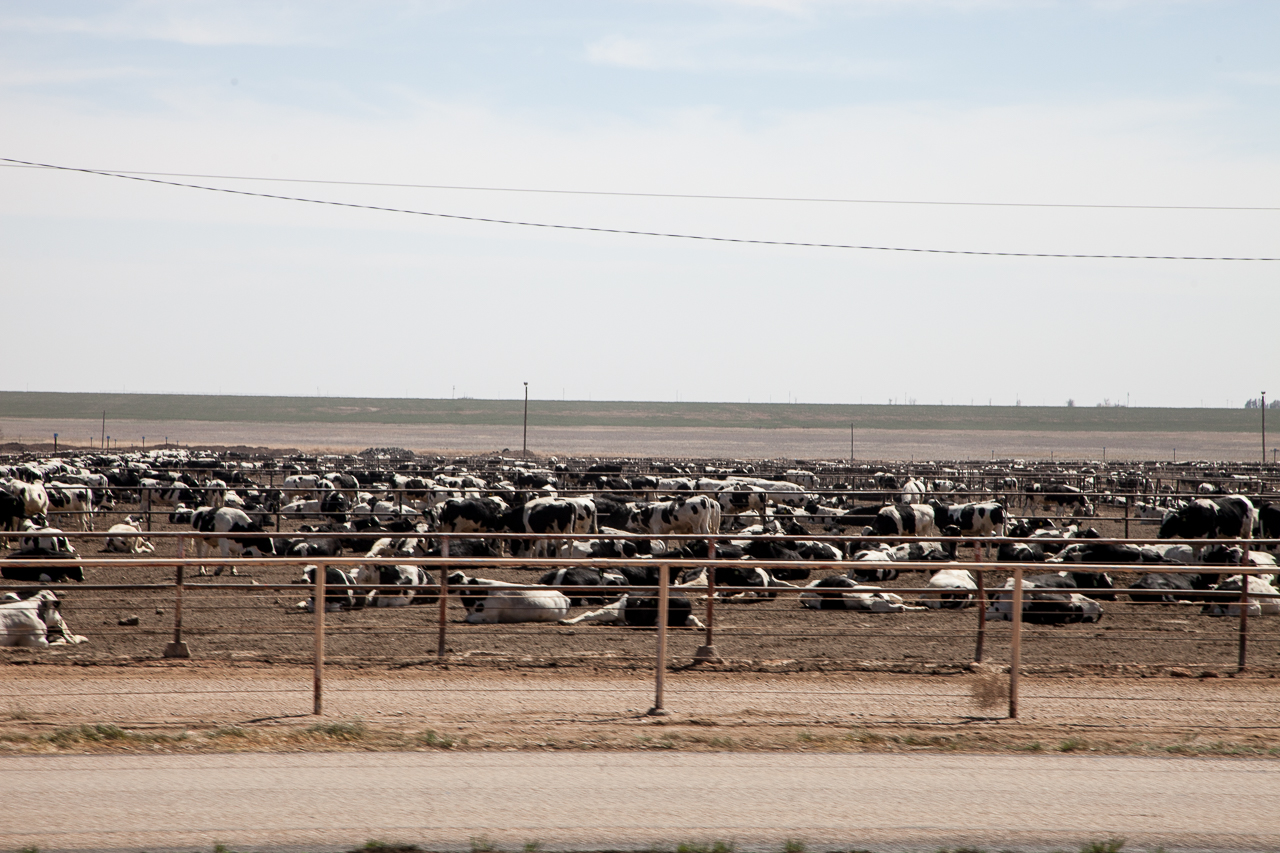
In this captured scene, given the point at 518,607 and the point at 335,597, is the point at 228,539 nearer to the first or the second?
the point at 335,597

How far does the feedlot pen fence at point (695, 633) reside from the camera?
1009 cm

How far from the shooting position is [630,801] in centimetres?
606

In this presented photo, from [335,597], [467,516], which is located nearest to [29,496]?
[467,516]

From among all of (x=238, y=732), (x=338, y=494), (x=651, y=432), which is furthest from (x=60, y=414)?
(x=238, y=732)

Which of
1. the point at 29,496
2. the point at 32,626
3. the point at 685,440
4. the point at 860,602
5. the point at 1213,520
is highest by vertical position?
the point at 1213,520

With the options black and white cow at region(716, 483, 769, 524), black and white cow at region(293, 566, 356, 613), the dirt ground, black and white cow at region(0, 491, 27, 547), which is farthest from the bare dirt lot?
the dirt ground

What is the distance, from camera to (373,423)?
148 metres

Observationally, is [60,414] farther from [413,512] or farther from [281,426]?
[413,512]

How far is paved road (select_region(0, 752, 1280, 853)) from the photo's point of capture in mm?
5512

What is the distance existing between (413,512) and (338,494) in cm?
439

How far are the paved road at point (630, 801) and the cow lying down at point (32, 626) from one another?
15.9ft

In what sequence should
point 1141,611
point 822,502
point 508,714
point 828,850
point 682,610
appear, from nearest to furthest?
point 828,850 < point 508,714 < point 682,610 < point 1141,611 < point 822,502

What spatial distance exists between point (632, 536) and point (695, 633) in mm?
4906

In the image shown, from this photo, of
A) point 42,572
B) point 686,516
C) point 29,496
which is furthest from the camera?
point 686,516
